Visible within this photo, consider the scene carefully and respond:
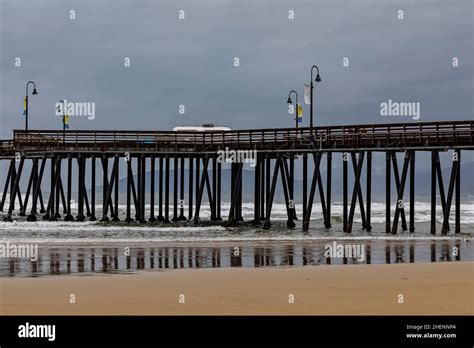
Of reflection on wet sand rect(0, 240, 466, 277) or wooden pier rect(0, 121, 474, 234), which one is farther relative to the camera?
wooden pier rect(0, 121, 474, 234)

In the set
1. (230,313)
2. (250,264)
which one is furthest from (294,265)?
(230,313)

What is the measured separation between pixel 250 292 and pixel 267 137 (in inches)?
1006

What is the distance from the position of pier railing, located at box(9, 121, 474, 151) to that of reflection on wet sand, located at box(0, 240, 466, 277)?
20.7ft

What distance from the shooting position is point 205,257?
69.6 ft

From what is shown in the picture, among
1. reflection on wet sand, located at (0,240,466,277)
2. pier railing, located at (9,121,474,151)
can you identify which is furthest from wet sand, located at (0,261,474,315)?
pier railing, located at (9,121,474,151)

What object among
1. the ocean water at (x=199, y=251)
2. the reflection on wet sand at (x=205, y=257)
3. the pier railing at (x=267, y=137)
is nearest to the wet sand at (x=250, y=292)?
the reflection on wet sand at (x=205, y=257)

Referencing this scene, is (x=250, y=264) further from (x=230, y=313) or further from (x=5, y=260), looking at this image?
(x=230, y=313)

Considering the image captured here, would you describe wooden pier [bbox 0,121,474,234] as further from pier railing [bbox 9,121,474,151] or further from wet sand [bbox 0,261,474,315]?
wet sand [bbox 0,261,474,315]

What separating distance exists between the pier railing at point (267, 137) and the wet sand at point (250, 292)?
49.4 feet

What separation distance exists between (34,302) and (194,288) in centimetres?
295

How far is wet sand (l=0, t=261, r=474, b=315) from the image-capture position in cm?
1116

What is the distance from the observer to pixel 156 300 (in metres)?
12.1

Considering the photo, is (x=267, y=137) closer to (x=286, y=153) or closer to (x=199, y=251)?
(x=286, y=153)

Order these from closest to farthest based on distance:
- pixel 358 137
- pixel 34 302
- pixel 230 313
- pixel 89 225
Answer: pixel 230 313 → pixel 34 302 → pixel 358 137 → pixel 89 225
